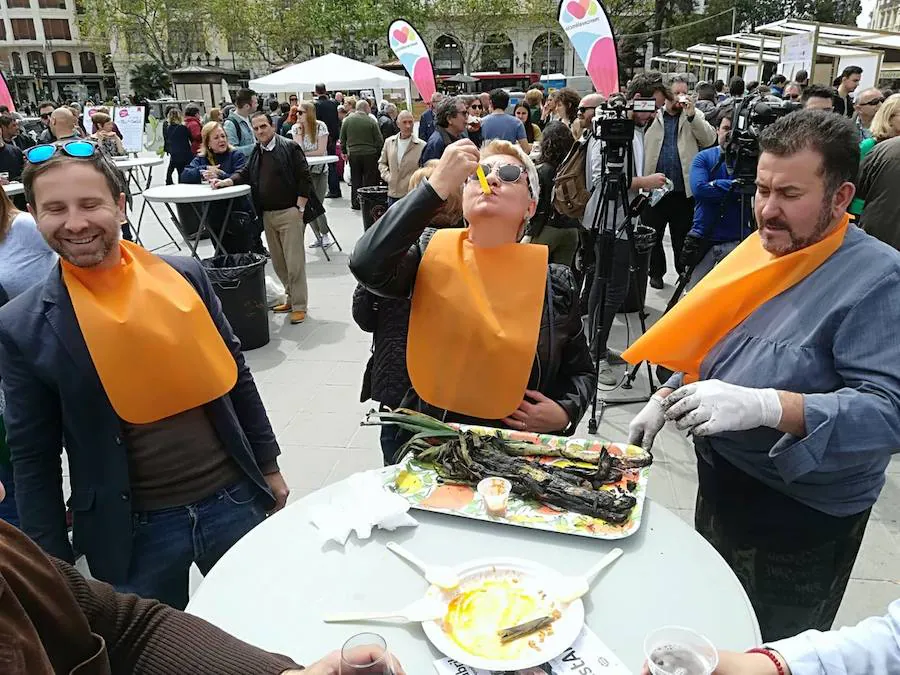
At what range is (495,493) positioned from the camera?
1.58m

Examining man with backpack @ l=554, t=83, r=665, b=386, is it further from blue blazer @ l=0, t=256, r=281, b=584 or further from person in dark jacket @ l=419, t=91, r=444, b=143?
person in dark jacket @ l=419, t=91, r=444, b=143

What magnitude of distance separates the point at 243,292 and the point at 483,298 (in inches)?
148

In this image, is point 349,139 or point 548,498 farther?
point 349,139

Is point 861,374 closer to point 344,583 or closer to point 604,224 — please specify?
point 344,583

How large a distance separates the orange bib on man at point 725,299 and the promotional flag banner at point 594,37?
206 inches

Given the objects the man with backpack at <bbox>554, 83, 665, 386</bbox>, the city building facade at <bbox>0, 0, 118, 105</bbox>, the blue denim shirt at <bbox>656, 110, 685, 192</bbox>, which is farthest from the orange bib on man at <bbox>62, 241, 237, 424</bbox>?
the city building facade at <bbox>0, 0, 118, 105</bbox>

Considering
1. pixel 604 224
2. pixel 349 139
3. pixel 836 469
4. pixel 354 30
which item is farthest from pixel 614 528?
pixel 354 30

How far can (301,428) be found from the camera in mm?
4156

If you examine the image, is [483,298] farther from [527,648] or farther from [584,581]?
[527,648]

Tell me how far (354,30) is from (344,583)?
48095 millimetres

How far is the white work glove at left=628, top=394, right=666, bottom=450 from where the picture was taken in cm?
186

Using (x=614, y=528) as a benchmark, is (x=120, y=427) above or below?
above

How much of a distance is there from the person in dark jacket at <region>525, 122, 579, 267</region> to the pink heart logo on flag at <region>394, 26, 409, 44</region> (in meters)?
6.55

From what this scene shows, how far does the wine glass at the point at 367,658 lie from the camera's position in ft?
3.31
